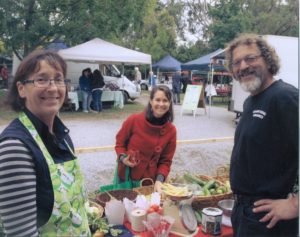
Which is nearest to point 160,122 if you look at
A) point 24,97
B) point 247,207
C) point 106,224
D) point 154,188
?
point 154,188

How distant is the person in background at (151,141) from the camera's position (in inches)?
131

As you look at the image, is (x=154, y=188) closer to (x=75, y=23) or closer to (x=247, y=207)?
(x=247, y=207)

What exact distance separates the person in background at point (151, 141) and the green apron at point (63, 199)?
162 cm

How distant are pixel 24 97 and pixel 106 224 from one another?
122 cm

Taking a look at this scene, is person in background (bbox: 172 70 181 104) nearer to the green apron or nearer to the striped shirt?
the green apron

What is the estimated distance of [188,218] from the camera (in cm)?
257

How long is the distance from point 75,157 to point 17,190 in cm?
42

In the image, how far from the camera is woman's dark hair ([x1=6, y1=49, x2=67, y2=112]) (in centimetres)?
165

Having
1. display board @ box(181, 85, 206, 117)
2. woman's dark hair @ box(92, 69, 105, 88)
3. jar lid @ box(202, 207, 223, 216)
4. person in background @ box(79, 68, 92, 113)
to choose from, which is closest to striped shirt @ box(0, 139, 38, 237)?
jar lid @ box(202, 207, 223, 216)

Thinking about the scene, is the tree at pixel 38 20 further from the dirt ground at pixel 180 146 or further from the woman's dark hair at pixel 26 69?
the woman's dark hair at pixel 26 69

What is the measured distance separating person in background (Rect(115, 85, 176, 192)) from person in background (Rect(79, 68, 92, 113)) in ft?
35.9

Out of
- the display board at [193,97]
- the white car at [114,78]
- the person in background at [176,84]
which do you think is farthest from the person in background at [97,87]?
the person in background at [176,84]

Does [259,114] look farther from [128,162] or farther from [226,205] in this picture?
[128,162]

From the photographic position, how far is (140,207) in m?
2.61
